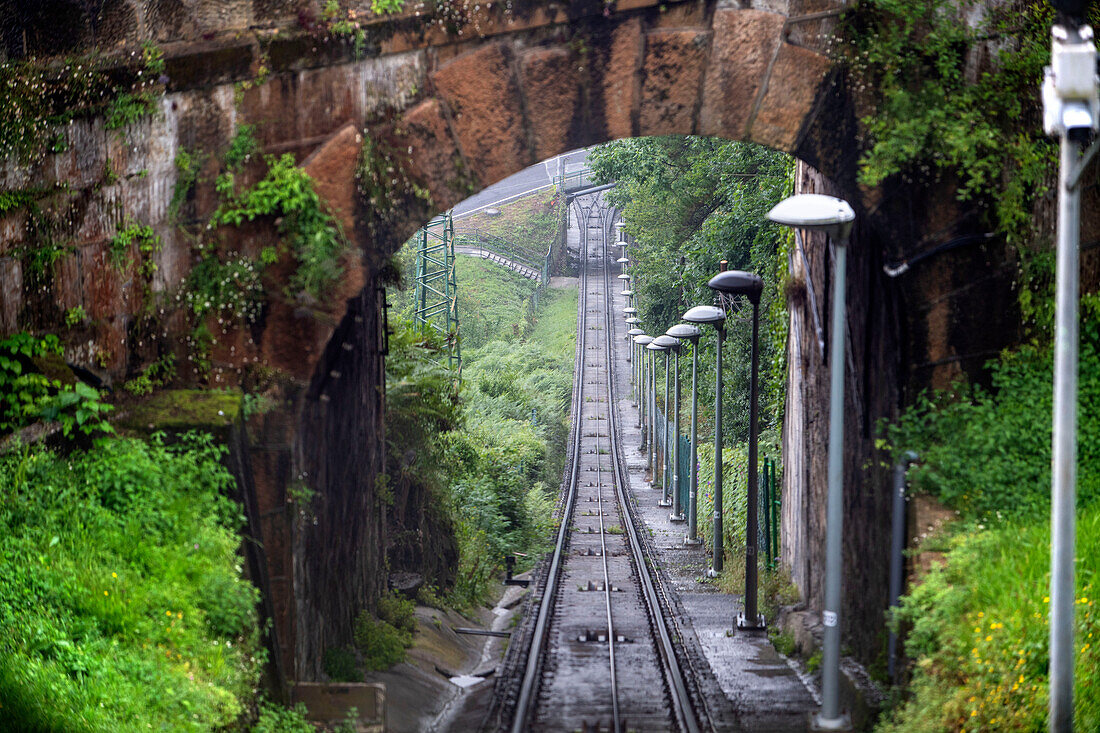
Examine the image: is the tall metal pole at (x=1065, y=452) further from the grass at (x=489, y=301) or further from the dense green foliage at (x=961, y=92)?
the grass at (x=489, y=301)

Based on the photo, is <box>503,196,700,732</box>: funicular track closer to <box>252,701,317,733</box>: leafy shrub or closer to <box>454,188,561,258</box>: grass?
<box>252,701,317,733</box>: leafy shrub

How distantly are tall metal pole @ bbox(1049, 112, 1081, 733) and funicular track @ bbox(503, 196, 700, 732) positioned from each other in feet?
15.7

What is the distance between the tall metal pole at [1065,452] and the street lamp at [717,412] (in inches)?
415

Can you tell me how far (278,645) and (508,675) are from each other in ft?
12.8

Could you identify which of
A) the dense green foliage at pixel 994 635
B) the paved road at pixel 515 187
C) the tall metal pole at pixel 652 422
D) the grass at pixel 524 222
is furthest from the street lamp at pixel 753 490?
the paved road at pixel 515 187

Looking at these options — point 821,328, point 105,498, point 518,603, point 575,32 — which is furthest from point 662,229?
point 105,498

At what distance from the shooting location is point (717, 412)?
1783 centimetres

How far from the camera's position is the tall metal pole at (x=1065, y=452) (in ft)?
17.1

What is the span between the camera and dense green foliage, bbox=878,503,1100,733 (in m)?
5.99

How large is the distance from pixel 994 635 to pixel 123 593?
5.24 meters

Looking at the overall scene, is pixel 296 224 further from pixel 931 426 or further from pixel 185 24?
pixel 931 426

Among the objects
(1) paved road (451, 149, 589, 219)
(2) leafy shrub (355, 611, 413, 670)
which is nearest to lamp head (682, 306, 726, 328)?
(2) leafy shrub (355, 611, 413, 670)

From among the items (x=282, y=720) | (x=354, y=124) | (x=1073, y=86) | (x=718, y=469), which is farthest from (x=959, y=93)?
(x=718, y=469)

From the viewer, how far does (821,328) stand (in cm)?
1153
